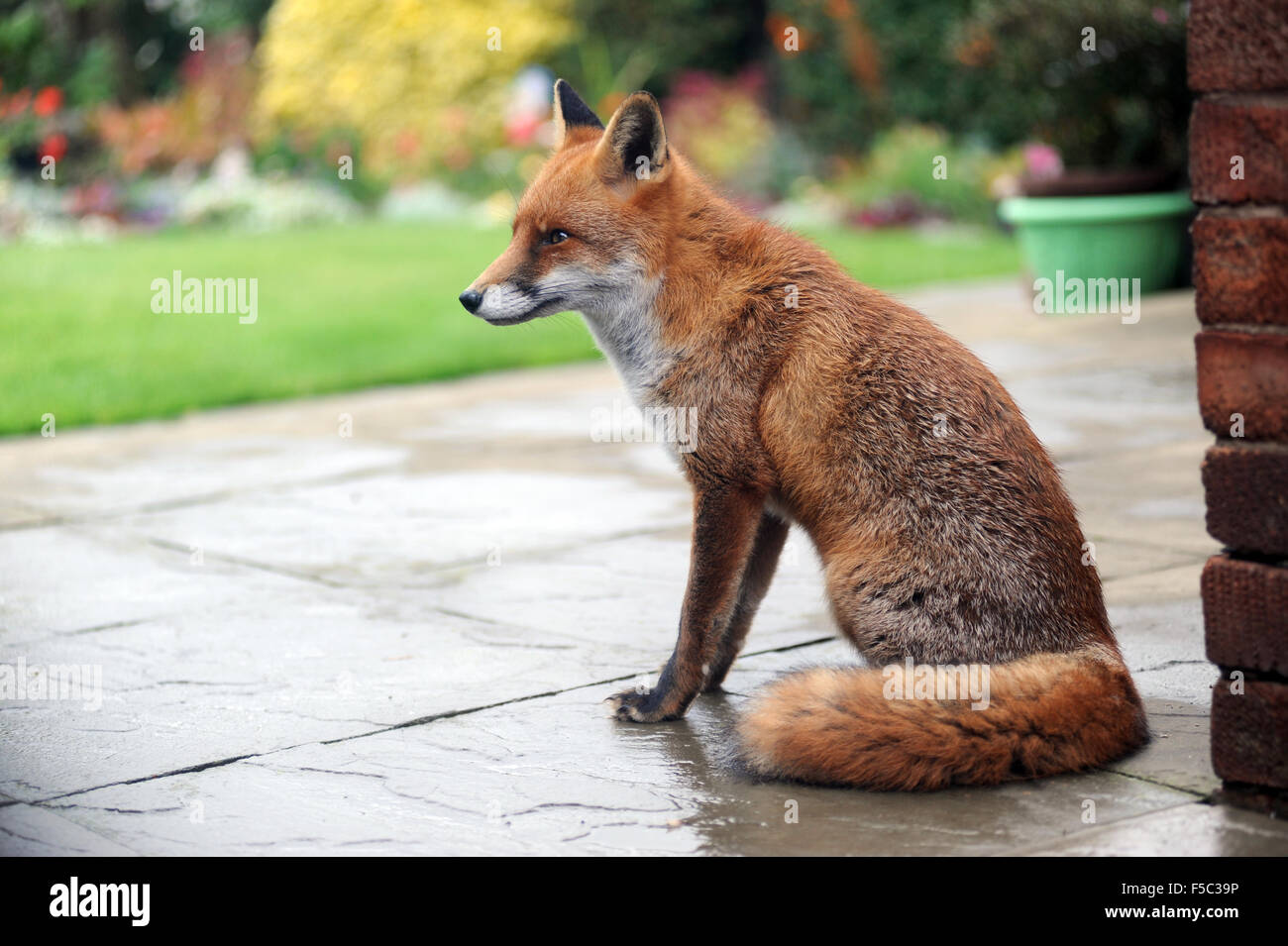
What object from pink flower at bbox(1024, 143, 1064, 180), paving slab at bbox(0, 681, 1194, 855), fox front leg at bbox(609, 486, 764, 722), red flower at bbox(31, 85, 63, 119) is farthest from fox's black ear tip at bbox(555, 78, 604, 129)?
red flower at bbox(31, 85, 63, 119)

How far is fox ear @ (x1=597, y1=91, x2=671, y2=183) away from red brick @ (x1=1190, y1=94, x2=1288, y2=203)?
1397 mm

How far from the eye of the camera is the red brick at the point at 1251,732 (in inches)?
121

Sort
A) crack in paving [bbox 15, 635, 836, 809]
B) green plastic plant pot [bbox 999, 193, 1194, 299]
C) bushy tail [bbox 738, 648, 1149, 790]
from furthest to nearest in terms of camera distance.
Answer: green plastic plant pot [bbox 999, 193, 1194, 299]
crack in paving [bbox 15, 635, 836, 809]
bushy tail [bbox 738, 648, 1149, 790]

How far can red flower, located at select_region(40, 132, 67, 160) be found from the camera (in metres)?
18.2

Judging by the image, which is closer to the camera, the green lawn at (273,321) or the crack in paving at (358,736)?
the crack in paving at (358,736)

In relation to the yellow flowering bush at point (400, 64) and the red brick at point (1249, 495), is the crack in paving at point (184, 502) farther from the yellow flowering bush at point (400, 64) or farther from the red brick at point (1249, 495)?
the yellow flowering bush at point (400, 64)

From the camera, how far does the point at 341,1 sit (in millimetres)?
22062

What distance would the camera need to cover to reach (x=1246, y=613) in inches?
121

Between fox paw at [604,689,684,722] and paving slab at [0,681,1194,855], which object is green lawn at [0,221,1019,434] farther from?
paving slab at [0,681,1194,855]

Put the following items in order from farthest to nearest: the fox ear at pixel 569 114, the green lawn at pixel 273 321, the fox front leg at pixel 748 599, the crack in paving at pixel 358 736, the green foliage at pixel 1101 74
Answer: the green foliage at pixel 1101 74, the green lawn at pixel 273 321, the fox ear at pixel 569 114, the fox front leg at pixel 748 599, the crack in paving at pixel 358 736

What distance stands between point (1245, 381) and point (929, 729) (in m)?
0.98

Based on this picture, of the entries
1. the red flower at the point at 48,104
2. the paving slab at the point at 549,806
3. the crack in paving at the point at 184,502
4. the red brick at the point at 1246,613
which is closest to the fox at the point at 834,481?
the paving slab at the point at 549,806
